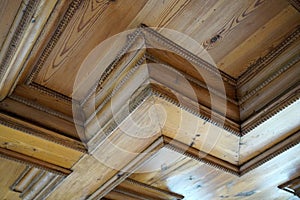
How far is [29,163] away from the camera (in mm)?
1382

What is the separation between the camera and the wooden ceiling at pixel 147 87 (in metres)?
1.05

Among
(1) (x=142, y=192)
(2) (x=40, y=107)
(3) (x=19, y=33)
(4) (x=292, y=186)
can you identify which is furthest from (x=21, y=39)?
(4) (x=292, y=186)

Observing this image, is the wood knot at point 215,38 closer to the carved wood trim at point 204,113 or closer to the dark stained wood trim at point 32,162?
the carved wood trim at point 204,113

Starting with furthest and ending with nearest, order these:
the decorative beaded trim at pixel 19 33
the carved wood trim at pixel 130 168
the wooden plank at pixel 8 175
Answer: the wooden plank at pixel 8 175
the carved wood trim at pixel 130 168
the decorative beaded trim at pixel 19 33

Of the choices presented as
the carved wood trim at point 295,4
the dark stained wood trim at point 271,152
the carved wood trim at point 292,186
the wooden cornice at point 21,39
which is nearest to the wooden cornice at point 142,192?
the dark stained wood trim at point 271,152

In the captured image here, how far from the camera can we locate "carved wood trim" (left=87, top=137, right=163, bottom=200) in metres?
1.23

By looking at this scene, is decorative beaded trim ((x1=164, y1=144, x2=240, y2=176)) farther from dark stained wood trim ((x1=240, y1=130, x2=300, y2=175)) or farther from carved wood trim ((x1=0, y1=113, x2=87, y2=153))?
carved wood trim ((x1=0, y1=113, x2=87, y2=153))

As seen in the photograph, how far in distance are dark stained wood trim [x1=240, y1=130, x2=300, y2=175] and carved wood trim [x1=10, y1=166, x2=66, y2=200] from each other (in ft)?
2.81

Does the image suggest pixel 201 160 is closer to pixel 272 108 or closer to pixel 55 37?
pixel 272 108

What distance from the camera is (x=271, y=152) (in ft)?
4.57

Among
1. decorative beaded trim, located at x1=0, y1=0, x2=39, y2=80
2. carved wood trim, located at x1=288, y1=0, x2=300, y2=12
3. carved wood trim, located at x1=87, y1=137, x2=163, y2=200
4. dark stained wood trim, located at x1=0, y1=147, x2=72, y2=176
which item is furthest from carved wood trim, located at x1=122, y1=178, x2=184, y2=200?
carved wood trim, located at x1=288, y1=0, x2=300, y2=12

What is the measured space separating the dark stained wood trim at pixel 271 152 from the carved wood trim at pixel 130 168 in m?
0.50

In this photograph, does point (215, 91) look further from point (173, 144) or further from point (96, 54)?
point (96, 54)

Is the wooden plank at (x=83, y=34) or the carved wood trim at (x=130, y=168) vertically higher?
the wooden plank at (x=83, y=34)
